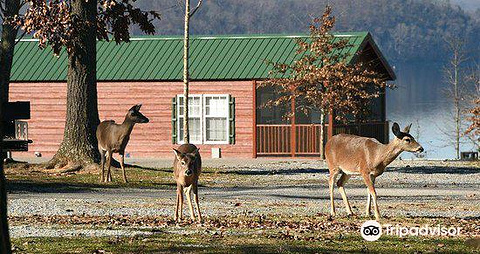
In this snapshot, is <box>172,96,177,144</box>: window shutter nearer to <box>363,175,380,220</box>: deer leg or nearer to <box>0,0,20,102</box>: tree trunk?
<box>0,0,20,102</box>: tree trunk

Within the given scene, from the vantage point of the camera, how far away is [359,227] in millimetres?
18219

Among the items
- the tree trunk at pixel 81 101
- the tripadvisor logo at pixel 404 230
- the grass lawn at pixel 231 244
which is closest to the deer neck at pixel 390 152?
the tripadvisor logo at pixel 404 230

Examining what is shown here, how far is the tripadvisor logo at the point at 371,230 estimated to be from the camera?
16959 mm

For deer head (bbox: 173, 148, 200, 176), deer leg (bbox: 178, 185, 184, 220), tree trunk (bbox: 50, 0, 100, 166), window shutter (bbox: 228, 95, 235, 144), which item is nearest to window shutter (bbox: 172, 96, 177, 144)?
window shutter (bbox: 228, 95, 235, 144)

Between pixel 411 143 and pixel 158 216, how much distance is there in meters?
4.47

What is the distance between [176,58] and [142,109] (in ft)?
7.68

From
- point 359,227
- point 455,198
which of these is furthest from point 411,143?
point 455,198

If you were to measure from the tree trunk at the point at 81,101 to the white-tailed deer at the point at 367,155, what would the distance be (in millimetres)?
13772

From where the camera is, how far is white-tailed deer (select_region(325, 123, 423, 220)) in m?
19.9

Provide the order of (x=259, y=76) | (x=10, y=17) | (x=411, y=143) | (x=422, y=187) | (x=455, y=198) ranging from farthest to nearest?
1. (x=259, y=76)
2. (x=10, y=17)
3. (x=422, y=187)
4. (x=455, y=198)
5. (x=411, y=143)

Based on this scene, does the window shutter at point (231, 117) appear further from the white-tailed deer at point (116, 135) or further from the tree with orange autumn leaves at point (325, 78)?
the white-tailed deer at point (116, 135)

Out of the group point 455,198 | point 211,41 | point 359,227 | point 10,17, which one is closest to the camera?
point 359,227

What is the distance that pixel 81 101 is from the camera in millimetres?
33844

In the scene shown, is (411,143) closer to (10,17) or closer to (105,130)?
(105,130)
